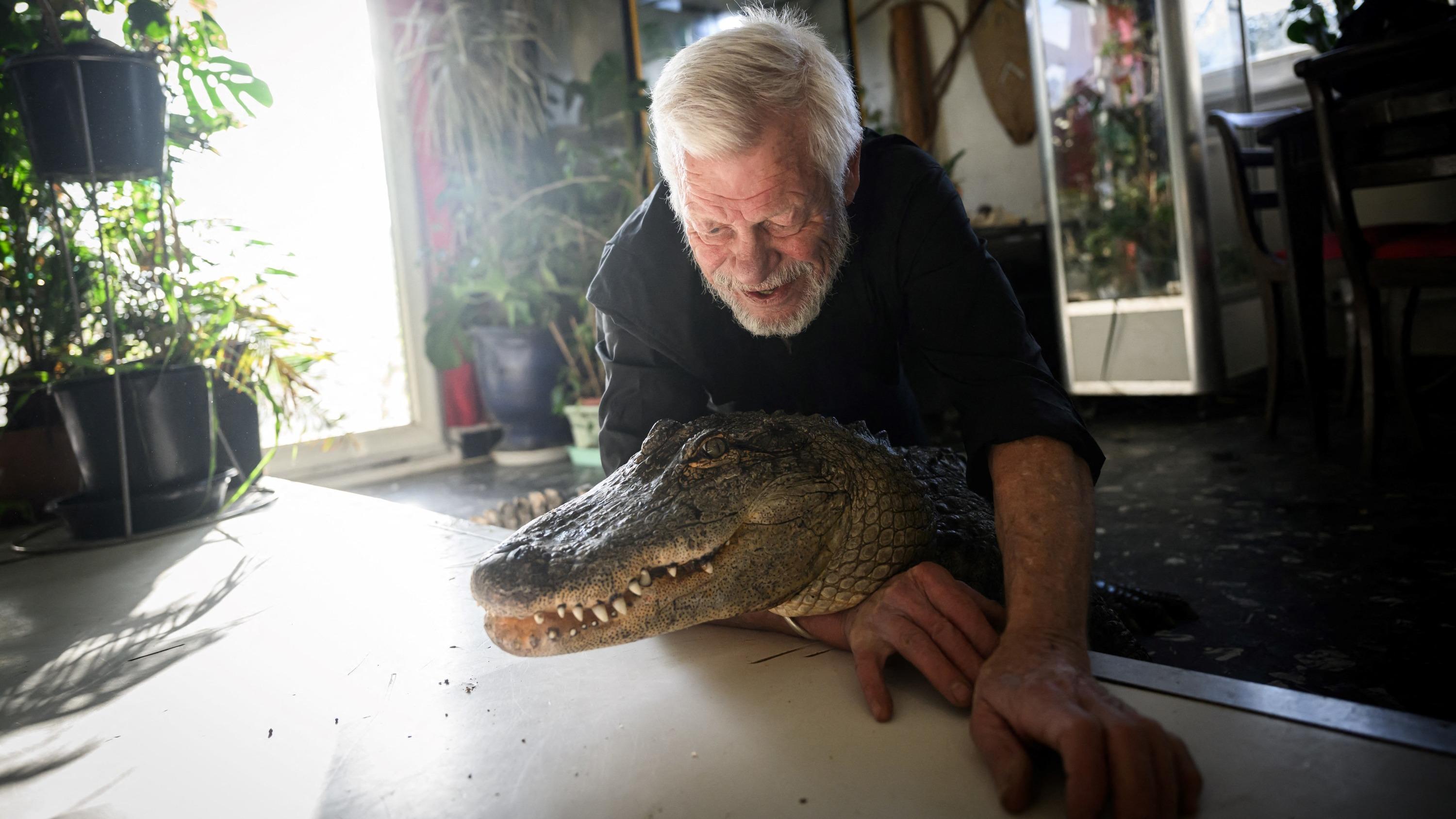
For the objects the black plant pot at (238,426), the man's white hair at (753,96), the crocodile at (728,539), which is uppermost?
the man's white hair at (753,96)

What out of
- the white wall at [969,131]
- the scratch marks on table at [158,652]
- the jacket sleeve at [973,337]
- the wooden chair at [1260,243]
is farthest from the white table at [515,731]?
the white wall at [969,131]

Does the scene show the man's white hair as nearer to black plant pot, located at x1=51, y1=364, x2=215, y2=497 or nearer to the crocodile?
the crocodile

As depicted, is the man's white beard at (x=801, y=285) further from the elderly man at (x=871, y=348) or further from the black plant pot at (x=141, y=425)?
the black plant pot at (x=141, y=425)

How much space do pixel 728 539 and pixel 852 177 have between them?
0.70 m

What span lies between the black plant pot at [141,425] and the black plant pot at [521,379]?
2110 mm

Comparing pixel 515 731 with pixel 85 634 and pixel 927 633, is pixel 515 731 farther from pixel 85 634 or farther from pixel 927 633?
pixel 85 634

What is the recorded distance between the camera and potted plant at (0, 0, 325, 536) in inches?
86.7

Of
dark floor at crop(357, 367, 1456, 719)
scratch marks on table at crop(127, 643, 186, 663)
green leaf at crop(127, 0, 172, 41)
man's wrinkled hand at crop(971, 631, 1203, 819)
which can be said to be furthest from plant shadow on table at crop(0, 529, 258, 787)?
dark floor at crop(357, 367, 1456, 719)

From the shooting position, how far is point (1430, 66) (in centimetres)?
241

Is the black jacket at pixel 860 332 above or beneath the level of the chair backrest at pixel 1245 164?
beneath

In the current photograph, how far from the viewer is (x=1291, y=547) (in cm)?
219

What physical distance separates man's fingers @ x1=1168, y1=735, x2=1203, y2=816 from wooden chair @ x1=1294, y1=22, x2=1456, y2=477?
2373mm

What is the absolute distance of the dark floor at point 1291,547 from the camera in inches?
61.4

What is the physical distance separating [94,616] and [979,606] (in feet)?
4.87
